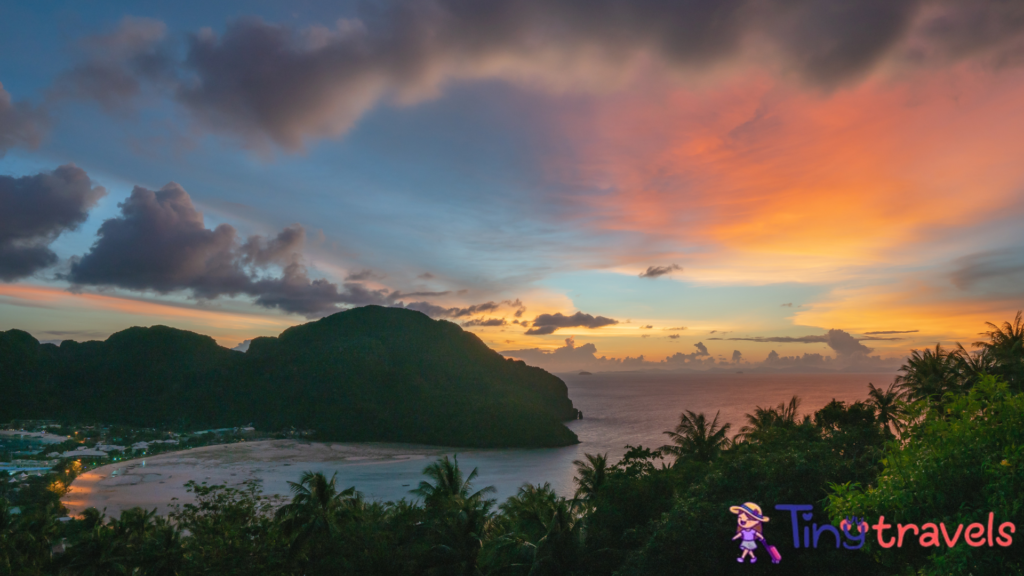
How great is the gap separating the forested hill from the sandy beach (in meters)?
15.8

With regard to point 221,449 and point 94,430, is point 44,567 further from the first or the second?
point 94,430

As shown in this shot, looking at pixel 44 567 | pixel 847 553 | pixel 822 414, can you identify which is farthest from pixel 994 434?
pixel 44 567

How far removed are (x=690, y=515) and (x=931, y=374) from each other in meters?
25.3

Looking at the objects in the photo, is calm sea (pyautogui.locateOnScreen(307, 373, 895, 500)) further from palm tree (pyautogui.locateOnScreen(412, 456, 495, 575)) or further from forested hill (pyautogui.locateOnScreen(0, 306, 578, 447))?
palm tree (pyautogui.locateOnScreen(412, 456, 495, 575))

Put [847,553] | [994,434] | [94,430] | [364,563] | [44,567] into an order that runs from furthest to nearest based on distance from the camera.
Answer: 1. [94,430]
2. [44,567]
3. [364,563]
4. [847,553]
5. [994,434]

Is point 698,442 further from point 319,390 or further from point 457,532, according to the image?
point 319,390

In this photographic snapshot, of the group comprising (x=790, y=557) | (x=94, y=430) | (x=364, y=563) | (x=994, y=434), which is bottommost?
(x=94, y=430)

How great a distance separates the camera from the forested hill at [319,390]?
130 meters

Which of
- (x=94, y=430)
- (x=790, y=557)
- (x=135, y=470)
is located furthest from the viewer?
(x=94, y=430)

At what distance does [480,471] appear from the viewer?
3605 inches

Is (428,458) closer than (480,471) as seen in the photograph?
No

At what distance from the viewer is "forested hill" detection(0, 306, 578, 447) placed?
130m

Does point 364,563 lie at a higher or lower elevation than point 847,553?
lower

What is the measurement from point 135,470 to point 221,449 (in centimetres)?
2137
